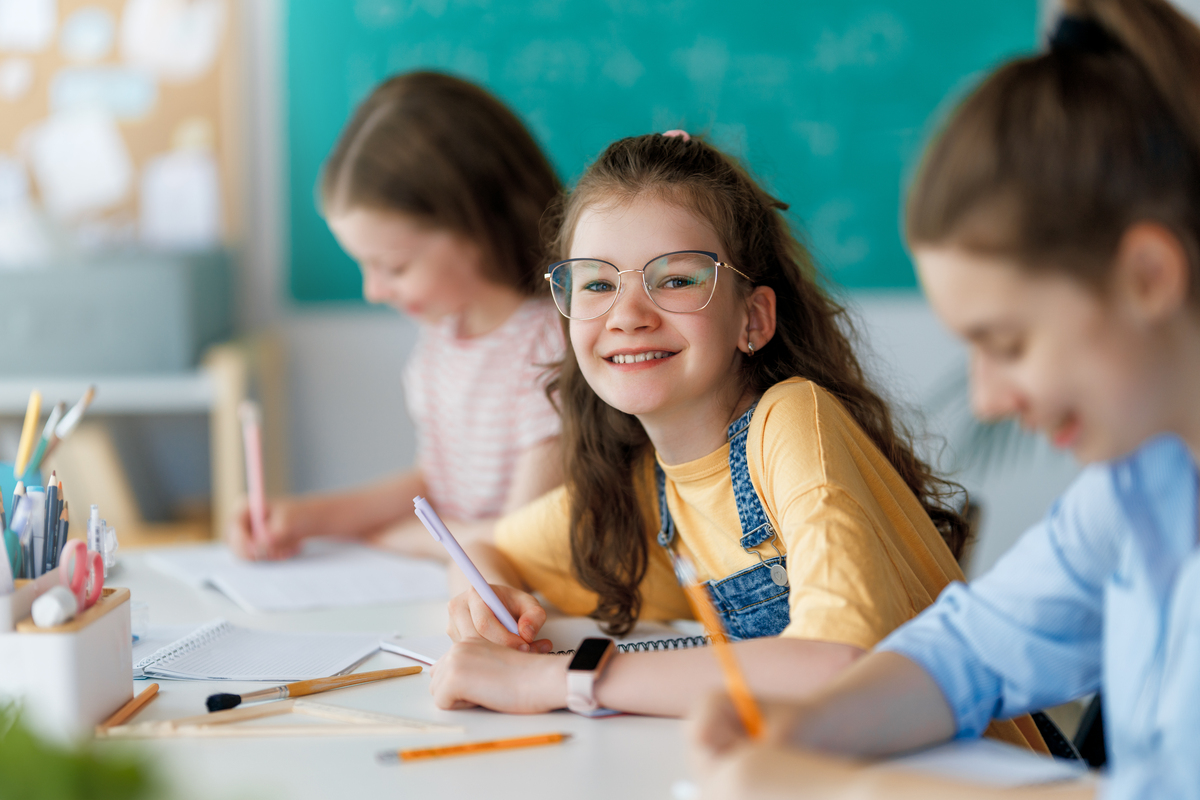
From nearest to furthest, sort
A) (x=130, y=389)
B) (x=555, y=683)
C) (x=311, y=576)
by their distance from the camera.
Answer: (x=555, y=683), (x=311, y=576), (x=130, y=389)

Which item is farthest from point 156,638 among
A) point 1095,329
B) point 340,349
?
point 340,349

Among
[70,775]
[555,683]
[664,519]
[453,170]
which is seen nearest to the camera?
[70,775]

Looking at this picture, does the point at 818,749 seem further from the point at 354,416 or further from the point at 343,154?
the point at 354,416

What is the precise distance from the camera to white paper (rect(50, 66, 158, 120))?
257 centimetres

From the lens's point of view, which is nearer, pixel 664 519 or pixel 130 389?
pixel 664 519

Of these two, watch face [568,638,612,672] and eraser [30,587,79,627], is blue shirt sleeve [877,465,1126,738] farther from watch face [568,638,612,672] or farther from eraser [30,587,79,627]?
eraser [30,587,79,627]

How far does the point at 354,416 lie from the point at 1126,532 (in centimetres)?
226

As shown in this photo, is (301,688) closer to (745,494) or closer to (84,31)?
(745,494)

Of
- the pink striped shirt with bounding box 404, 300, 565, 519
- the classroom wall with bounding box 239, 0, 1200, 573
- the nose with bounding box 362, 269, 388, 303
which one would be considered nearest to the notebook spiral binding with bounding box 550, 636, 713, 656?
the pink striped shirt with bounding box 404, 300, 565, 519

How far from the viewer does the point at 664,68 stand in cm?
267

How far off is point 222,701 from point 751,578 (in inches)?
19.3

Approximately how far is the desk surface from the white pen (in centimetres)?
9

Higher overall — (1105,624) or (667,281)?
(667,281)

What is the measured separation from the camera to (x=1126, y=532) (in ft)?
2.29
